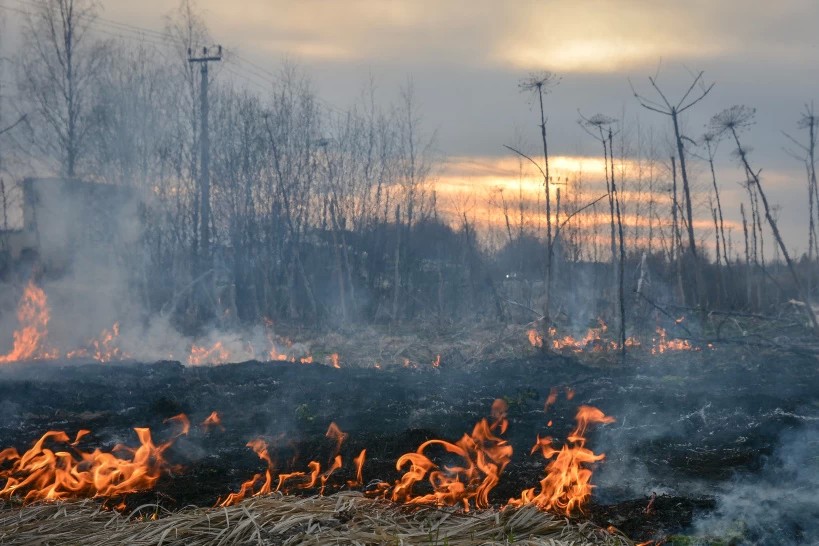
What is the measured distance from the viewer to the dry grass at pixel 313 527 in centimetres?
382

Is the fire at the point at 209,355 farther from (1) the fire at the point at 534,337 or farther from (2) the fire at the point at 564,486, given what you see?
(2) the fire at the point at 564,486

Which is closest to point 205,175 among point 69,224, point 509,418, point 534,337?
point 69,224

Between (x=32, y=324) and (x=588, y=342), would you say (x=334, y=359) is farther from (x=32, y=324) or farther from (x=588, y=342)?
(x=32, y=324)

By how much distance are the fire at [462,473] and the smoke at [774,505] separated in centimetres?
155

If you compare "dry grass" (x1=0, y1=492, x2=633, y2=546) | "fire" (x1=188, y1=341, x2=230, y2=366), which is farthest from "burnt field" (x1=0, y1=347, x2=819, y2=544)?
"fire" (x1=188, y1=341, x2=230, y2=366)

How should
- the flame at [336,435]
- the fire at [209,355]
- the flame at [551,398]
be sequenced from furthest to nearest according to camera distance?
the fire at [209,355] → the flame at [551,398] → the flame at [336,435]

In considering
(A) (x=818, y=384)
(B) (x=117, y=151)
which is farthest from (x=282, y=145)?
(A) (x=818, y=384)

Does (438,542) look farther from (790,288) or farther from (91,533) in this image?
Answer: (790,288)

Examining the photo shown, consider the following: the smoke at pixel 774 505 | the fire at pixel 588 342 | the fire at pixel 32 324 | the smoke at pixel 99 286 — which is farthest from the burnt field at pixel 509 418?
the smoke at pixel 99 286

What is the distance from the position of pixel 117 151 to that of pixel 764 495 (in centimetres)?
2230

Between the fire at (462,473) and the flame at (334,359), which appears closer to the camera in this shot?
the fire at (462,473)

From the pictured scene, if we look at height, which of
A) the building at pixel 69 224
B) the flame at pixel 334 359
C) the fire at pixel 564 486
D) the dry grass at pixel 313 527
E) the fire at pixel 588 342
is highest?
the building at pixel 69 224

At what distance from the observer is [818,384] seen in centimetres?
1041

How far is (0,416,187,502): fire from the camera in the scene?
5422 millimetres
